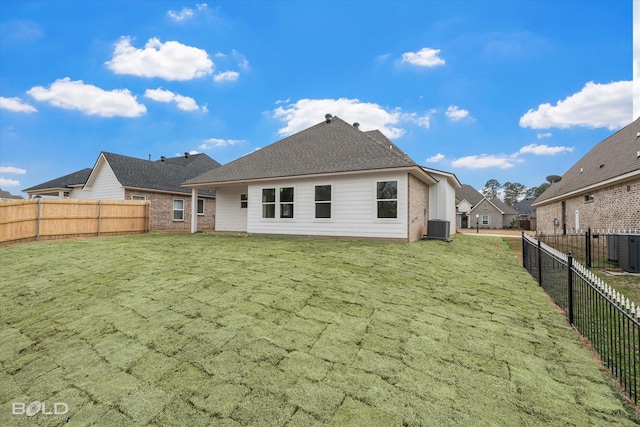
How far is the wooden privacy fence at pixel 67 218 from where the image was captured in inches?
482

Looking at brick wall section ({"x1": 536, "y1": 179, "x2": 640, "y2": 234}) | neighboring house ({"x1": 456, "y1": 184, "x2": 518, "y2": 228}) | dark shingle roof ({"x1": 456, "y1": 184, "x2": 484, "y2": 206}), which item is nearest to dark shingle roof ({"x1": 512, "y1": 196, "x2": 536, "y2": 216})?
neighboring house ({"x1": 456, "y1": 184, "x2": 518, "y2": 228})

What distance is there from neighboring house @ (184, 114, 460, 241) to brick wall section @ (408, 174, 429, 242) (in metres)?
0.04

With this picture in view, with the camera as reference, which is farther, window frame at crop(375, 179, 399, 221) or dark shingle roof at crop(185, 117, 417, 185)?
dark shingle roof at crop(185, 117, 417, 185)

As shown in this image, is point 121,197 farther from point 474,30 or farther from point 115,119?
point 474,30

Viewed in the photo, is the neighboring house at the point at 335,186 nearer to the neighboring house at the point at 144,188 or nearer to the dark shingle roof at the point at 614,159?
the neighboring house at the point at 144,188

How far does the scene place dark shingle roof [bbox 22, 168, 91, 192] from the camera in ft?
79.6

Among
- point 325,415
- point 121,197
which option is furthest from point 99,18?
point 325,415

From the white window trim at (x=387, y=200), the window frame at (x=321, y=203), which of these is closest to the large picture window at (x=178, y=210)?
the window frame at (x=321, y=203)

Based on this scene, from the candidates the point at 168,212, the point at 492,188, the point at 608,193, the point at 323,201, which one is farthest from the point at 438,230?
the point at 492,188

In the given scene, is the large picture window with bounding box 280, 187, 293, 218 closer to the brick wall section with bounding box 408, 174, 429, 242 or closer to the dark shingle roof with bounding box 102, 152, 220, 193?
the brick wall section with bounding box 408, 174, 429, 242

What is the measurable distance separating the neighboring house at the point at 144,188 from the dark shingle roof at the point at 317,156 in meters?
6.32

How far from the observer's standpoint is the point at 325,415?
8.46ft

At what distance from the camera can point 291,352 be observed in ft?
11.7

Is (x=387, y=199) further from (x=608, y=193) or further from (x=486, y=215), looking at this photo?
(x=486, y=215)
